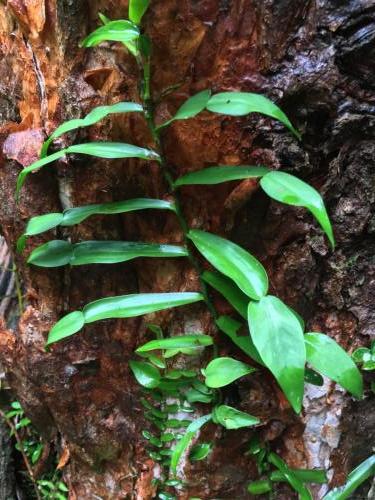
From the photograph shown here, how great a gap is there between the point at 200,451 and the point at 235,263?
387 millimetres

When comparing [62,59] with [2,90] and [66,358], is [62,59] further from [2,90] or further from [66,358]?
[66,358]

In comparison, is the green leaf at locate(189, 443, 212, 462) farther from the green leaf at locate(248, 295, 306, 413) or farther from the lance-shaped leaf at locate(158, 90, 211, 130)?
the lance-shaped leaf at locate(158, 90, 211, 130)

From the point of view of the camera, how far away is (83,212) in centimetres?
76

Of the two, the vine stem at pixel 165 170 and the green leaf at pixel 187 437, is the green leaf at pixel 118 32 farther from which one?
the green leaf at pixel 187 437

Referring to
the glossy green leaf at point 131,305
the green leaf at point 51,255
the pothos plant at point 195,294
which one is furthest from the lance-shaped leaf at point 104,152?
the glossy green leaf at point 131,305

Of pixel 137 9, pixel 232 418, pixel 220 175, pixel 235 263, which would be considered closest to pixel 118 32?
pixel 137 9

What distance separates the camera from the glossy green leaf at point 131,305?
717 mm

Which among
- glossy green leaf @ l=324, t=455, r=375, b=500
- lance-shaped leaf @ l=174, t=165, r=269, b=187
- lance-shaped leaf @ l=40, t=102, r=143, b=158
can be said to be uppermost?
lance-shaped leaf @ l=40, t=102, r=143, b=158

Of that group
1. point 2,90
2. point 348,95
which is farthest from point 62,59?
point 348,95

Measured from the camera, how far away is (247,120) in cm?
71

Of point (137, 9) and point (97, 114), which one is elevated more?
point (137, 9)

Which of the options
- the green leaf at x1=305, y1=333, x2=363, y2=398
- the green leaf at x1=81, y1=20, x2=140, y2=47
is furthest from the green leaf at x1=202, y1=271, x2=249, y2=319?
the green leaf at x1=81, y1=20, x2=140, y2=47

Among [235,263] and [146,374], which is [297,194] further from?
[146,374]

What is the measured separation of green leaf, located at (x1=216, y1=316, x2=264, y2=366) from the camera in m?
0.73
